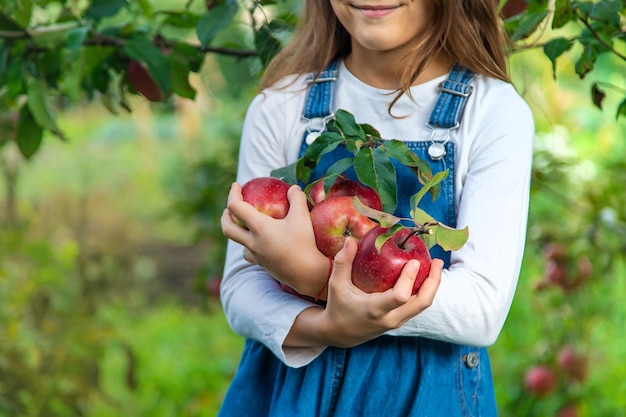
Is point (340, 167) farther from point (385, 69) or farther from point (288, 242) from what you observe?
point (385, 69)

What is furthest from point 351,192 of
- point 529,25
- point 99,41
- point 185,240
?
point 185,240

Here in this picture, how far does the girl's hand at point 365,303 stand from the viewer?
859 millimetres

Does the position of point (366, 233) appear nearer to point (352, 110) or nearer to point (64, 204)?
point (352, 110)

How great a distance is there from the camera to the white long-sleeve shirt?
1005mm

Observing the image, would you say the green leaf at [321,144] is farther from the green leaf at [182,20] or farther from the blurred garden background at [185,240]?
the green leaf at [182,20]

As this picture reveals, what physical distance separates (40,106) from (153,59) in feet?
0.69

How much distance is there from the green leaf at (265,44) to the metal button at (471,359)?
58cm

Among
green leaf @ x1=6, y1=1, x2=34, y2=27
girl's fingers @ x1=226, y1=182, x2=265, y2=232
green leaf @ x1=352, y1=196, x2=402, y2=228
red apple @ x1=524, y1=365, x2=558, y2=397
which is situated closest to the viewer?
green leaf @ x1=352, y1=196, x2=402, y2=228

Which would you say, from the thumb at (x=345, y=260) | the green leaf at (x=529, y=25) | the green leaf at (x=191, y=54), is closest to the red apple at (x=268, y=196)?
the thumb at (x=345, y=260)

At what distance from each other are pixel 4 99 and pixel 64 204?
291cm

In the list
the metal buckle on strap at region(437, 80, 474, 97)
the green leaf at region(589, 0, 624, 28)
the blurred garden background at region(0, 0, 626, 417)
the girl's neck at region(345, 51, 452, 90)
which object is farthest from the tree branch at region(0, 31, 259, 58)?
the green leaf at region(589, 0, 624, 28)

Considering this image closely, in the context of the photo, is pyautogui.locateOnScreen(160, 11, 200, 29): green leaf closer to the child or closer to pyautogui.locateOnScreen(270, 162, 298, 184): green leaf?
the child

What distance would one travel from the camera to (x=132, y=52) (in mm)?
1380

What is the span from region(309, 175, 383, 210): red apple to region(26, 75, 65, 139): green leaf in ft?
1.99
